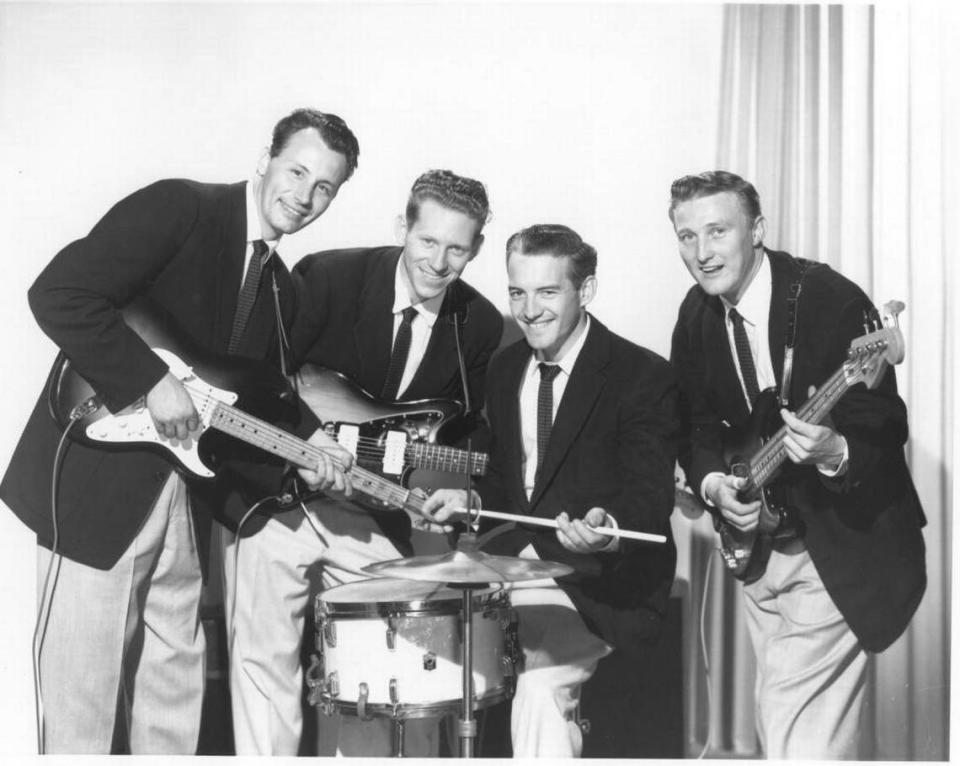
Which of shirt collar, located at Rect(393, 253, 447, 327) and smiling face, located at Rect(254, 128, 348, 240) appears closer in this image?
smiling face, located at Rect(254, 128, 348, 240)

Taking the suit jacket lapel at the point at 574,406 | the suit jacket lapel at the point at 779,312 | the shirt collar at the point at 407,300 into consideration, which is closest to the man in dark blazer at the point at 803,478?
the suit jacket lapel at the point at 779,312

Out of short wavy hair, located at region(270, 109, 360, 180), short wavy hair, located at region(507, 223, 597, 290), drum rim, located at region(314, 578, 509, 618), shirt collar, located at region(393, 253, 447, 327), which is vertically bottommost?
drum rim, located at region(314, 578, 509, 618)

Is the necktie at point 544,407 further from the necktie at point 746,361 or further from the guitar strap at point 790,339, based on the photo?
the guitar strap at point 790,339

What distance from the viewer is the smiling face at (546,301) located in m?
4.03

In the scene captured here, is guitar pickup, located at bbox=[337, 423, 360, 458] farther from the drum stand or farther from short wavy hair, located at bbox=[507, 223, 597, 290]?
short wavy hair, located at bbox=[507, 223, 597, 290]

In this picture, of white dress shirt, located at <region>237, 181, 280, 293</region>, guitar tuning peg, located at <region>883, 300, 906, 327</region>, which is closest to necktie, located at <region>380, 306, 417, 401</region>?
white dress shirt, located at <region>237, 181, 280, 293</region>

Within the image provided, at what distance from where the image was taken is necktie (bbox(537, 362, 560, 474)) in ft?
13.1

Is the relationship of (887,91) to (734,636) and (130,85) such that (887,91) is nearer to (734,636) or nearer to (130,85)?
(734,636)

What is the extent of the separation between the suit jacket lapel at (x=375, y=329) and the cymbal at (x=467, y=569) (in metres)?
0.84

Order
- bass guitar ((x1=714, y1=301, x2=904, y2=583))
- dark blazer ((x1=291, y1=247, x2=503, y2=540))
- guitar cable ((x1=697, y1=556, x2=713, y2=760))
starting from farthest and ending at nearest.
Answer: guitar cable ((x1=697, y1=556, x2=713, y2=760))
dark blazer ((x1=291, y1=247, x2=503, y2=540))
bass guitar ((x1=714, y1=301, x2=904, y2=583))

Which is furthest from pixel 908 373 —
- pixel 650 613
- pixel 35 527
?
pixel 35 527

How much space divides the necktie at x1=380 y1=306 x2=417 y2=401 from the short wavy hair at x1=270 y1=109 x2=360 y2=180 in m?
0.55

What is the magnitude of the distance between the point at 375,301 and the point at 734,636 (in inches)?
69.9

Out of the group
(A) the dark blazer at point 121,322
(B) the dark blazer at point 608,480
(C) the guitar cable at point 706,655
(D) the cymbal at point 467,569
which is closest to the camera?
(D) the cymbal at point 467,569
